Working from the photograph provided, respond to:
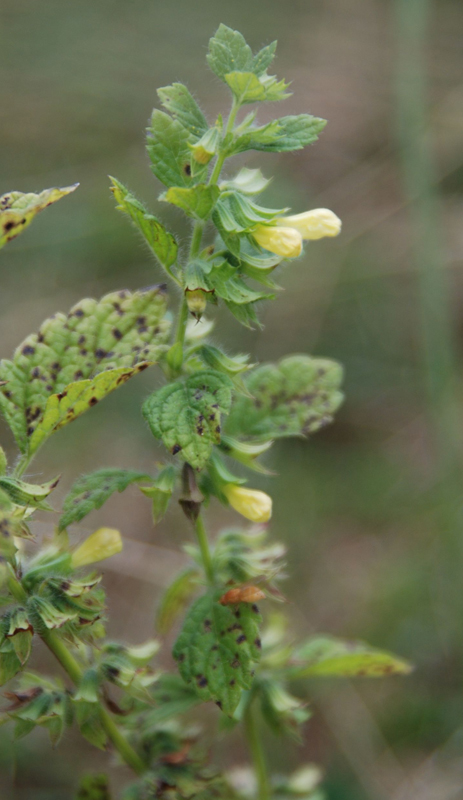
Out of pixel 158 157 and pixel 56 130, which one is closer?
pixel 158 157

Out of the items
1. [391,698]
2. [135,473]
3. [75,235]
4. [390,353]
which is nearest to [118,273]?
[75,235]

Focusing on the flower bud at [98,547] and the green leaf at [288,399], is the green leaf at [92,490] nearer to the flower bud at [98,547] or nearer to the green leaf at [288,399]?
the flower bud at [98,547]

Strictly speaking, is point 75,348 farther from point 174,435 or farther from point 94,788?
point 94,788

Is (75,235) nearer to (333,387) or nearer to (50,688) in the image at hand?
(333,387)

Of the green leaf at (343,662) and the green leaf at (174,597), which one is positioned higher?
the green leaf at (174,597)

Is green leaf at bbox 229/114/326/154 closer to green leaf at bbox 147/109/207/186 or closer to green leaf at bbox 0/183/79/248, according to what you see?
green leaf at bbox 147/109/207/186

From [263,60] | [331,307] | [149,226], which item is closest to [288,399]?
[149,226]

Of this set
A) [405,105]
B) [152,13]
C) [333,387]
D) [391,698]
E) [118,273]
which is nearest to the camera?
[333,387]

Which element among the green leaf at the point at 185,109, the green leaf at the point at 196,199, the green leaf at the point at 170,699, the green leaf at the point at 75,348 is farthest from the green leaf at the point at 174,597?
the green leaf at the point at 185,109
